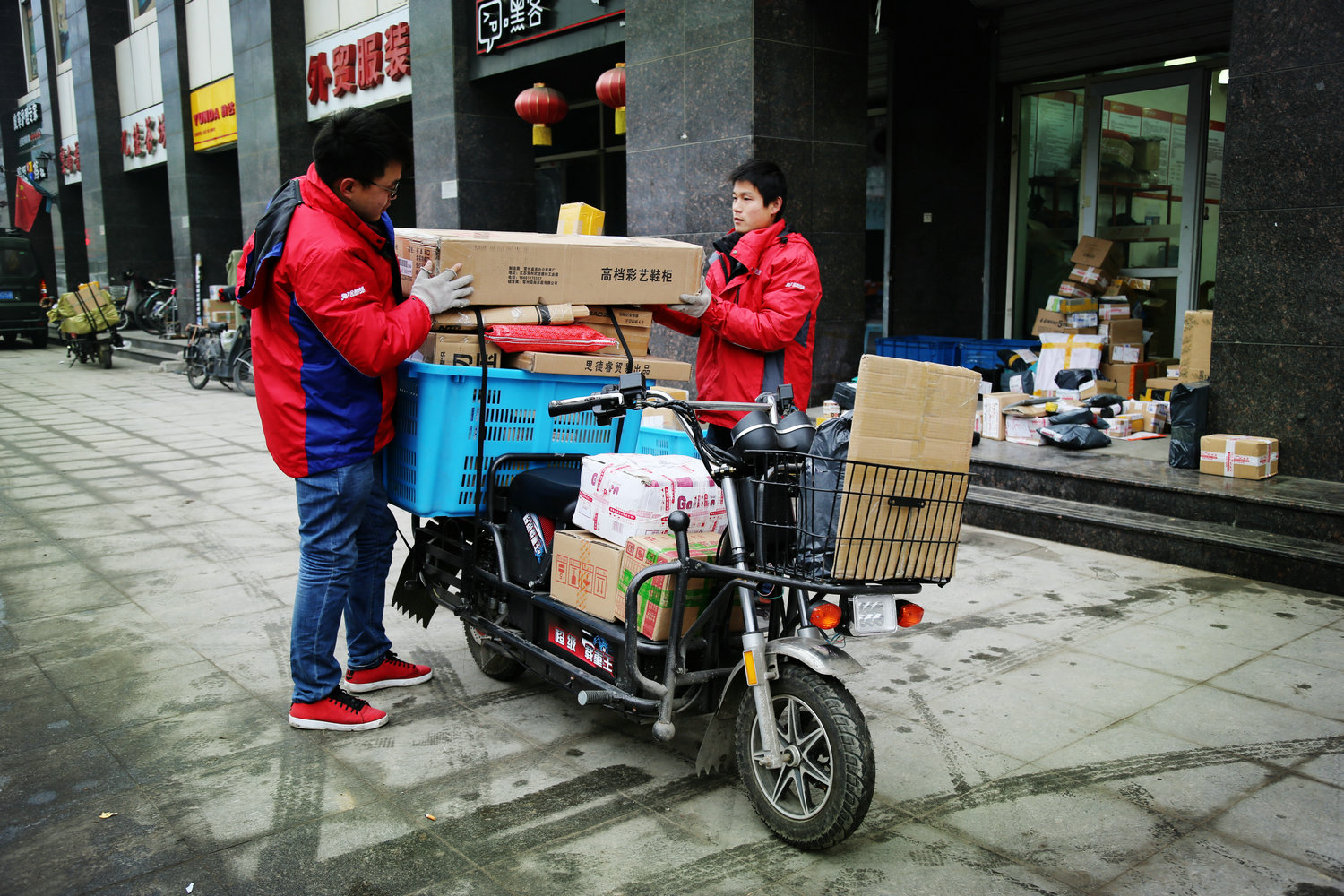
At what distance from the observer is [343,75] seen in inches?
543

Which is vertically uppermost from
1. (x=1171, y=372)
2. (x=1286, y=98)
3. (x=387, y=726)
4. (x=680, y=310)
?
(x=1286, y=98)

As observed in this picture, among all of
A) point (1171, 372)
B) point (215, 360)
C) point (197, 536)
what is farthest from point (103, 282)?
point (1171, 372)

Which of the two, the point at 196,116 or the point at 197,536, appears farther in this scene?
the point at 196,116

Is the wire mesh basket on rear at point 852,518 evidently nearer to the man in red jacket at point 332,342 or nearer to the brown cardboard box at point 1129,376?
the man in red jacket at point 332,342

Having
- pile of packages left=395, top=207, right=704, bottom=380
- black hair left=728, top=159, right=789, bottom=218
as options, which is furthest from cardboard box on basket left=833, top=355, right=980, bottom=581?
black hair left=728, top=159, right=789, bottom=218

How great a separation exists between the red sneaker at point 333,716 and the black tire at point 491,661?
487 millimetres

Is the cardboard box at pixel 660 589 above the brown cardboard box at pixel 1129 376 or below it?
below

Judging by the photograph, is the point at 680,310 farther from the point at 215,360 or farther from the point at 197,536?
the point at 215,360

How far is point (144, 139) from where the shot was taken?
841 inches

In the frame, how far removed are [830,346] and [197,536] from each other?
504cm

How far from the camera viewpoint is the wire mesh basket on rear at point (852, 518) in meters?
2.49

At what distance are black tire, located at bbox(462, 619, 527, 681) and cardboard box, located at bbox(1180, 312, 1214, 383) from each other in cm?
503

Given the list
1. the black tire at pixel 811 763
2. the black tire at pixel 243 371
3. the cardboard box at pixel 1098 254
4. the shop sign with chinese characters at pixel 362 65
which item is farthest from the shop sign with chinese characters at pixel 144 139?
the black tire at pixel 811 763

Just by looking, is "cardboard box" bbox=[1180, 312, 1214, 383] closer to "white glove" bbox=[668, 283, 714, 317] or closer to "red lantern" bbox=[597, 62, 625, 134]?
"white glove" bbox=[668, 283, 714, 317]
